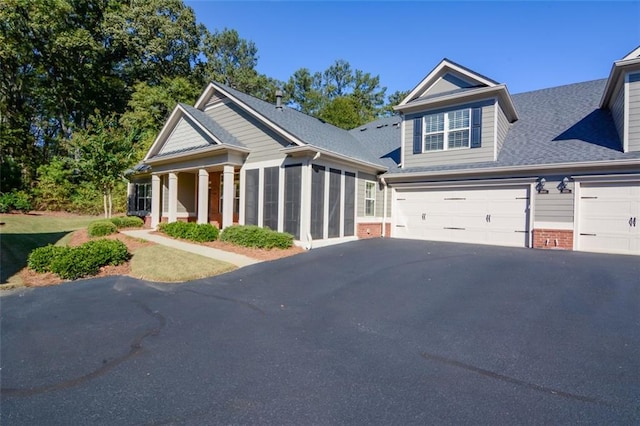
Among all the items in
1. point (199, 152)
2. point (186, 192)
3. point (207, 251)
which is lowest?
point (207, 251)

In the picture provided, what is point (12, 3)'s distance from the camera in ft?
77.8

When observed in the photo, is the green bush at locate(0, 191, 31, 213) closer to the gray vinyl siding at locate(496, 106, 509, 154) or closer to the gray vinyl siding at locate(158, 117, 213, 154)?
the gray vinyl siding at locate(158, 117, 213, 154)

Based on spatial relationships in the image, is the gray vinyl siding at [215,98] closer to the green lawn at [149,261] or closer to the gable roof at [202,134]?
the gable roof at [202,134]

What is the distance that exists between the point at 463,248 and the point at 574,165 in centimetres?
411

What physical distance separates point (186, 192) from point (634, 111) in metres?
18.3

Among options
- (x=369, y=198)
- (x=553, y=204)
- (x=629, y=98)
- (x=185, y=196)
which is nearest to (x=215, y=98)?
(x=185, y=196)

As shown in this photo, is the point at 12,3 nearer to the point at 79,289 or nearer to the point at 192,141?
the point at 192,141

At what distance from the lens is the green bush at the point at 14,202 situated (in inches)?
852

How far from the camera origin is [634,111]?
9.64 metres

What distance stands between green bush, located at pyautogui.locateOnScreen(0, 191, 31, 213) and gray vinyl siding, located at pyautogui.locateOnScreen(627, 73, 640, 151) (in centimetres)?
3259

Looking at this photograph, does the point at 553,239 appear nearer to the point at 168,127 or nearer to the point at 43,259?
the point at 43,259

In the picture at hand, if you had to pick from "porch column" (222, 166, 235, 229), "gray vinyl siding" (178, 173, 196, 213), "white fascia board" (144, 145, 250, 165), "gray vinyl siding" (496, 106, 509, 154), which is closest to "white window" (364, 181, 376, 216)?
"gray vinyl siding" (496, 106, 509, 154)

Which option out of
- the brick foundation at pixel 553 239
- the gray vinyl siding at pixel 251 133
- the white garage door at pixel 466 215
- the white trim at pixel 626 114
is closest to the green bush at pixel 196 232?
the gray vinyl siding at pixel 251 133

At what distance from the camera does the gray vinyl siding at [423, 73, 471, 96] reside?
12.7 meters
